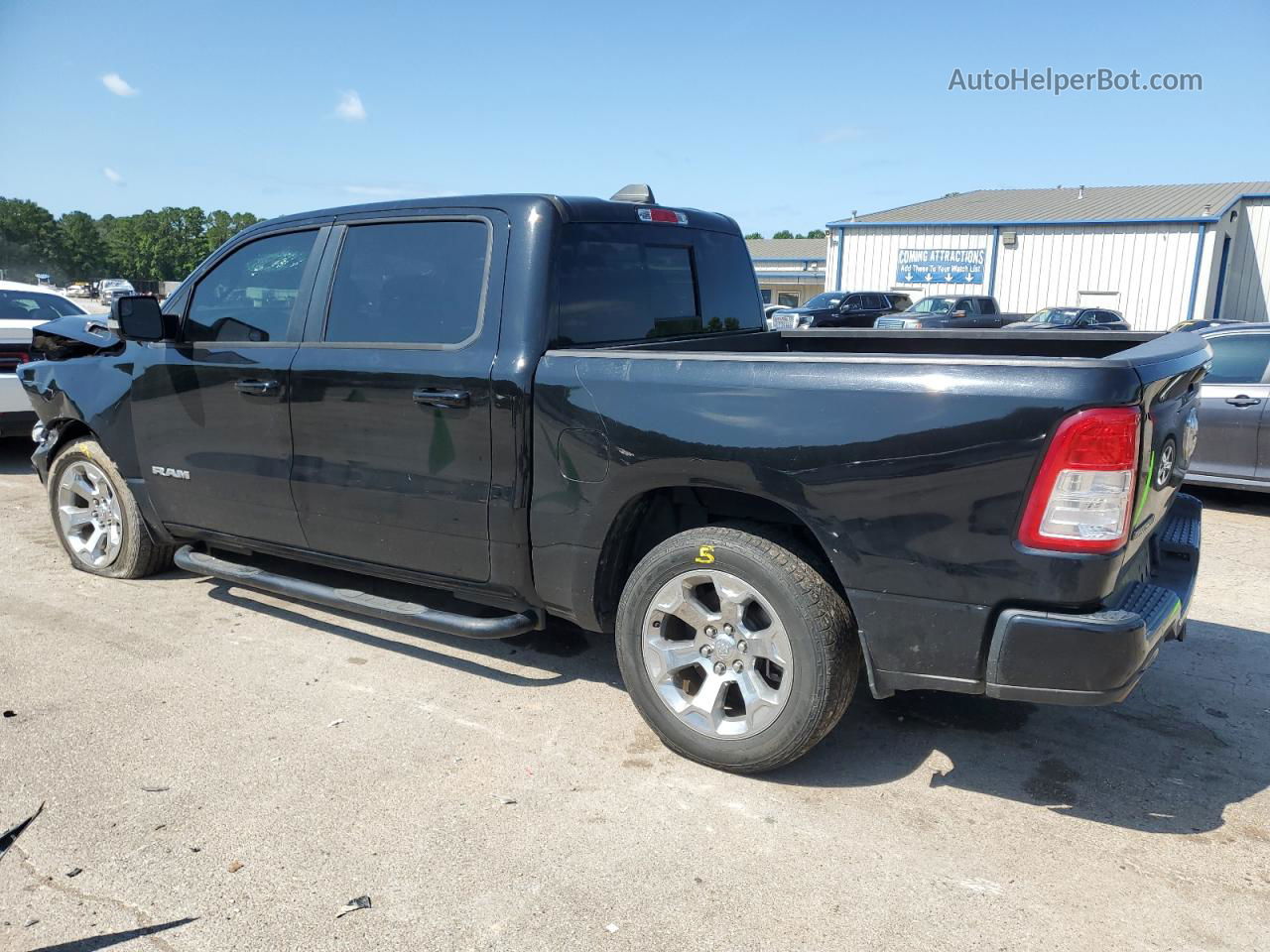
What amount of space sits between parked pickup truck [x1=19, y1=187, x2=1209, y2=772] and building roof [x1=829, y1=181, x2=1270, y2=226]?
3508cm

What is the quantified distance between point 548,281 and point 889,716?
2.17 meters

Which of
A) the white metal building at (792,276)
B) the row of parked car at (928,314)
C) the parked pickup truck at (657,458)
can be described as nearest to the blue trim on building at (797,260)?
the white metal building at (792,276)

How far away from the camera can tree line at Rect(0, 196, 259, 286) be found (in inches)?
4338

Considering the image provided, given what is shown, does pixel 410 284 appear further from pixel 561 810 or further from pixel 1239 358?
pixel 1239 358

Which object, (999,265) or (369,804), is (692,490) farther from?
(999,265)

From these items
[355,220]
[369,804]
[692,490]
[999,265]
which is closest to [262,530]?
[355,220]

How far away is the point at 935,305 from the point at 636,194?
2429 centimetres

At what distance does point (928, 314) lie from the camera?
25828 mm

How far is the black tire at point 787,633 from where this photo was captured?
10.00ft

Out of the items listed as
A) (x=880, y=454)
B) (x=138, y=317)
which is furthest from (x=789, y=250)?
(x=880, y=454)

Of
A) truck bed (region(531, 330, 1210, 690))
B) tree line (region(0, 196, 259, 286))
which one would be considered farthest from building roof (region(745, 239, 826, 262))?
tree line (region(0, 196, 259, 286))

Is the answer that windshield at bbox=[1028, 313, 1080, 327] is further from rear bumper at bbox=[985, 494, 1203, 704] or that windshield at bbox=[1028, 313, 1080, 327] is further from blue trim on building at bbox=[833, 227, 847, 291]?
rear bumper at bbox=[985, 494, 1203, 704]

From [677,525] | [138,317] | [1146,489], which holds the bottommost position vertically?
[677,525]

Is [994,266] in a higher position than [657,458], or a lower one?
higher
